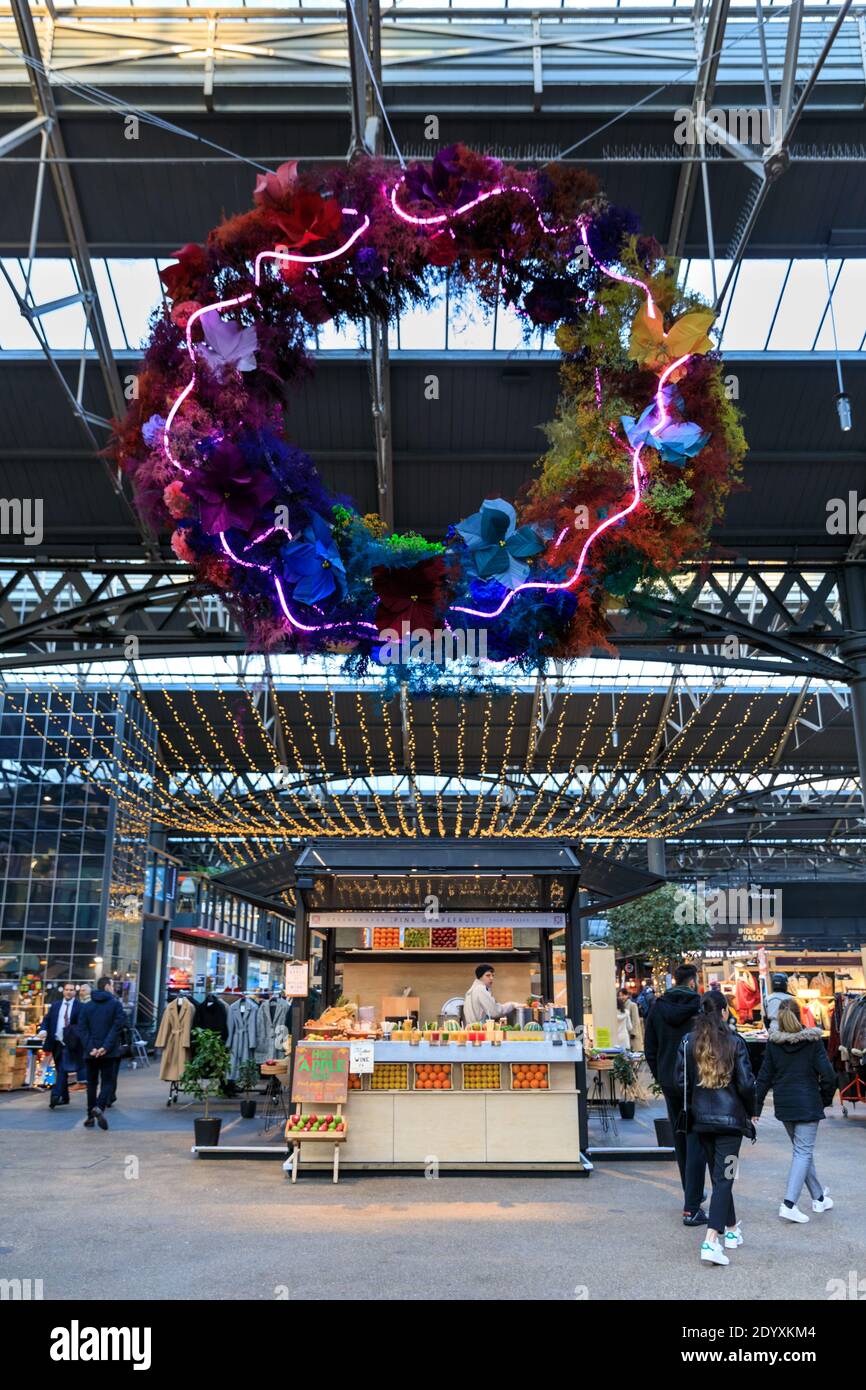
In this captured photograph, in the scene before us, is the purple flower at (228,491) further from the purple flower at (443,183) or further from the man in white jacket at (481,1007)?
the man in white jacket at (481,1007)

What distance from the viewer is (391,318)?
18.6 ft

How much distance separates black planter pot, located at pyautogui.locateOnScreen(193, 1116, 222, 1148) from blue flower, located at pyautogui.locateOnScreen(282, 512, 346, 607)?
22.2 ft

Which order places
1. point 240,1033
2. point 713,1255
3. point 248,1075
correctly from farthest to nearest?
point 240,1033 → point 248,1075 → point 713,1255

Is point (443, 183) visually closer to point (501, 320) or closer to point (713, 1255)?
point (713, 1255)

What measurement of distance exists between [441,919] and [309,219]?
8.88 meters

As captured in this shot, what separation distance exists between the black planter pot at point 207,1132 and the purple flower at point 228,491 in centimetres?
705

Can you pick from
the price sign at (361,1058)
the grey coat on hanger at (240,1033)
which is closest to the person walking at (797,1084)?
the price sign at (361,1058)

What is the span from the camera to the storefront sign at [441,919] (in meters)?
11.7

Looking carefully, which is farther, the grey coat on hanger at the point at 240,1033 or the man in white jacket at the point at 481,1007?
the grey coat on hanger at the point at 240,1033

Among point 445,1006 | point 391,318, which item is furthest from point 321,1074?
point 391,318

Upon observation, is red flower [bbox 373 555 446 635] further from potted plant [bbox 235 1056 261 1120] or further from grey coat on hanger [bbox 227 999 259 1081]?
grey coat on hanger [bbox 227 999 259 1081]
